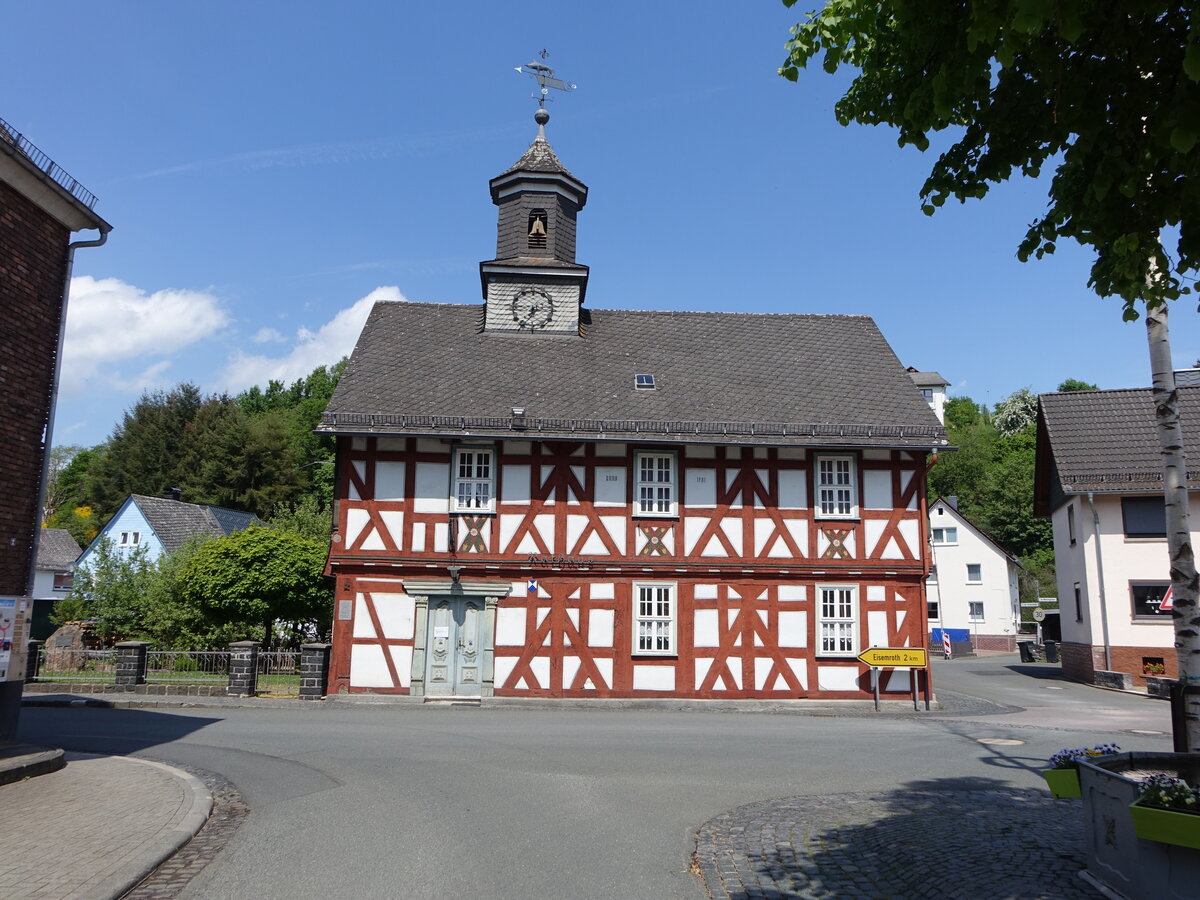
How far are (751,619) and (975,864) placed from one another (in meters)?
14.2

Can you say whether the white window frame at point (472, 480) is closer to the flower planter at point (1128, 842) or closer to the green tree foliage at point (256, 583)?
the green tree foliage at point (256, 583)

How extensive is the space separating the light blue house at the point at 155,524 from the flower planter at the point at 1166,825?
3997 cm

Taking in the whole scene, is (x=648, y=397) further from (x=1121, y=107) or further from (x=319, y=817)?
(x=1121, y=107)

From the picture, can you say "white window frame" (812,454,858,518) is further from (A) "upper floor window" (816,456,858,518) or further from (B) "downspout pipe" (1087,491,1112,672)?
(B) "downspout pipe" (1087,491,1112,672)

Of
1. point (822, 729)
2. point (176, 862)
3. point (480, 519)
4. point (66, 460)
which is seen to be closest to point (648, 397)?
point (480, 519)

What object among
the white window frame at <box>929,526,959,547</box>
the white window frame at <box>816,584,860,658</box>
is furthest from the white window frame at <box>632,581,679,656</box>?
the white window frame at <box>929,526,959,547</box>

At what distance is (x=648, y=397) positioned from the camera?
22.7m

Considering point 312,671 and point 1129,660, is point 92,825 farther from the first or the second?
point 1129,660

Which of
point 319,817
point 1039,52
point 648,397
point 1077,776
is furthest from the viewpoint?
point 648,397

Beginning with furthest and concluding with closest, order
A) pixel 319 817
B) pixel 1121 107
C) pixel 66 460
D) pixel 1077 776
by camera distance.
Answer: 1. pixel 66 460
2. pixel 319 817
3. pixel 1077 776
4. pixel 1121 107

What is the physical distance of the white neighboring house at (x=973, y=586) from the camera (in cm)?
5075

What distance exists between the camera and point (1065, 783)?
7.13 metres

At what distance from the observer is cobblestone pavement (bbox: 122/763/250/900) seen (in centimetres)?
667

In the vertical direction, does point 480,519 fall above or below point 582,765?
above
